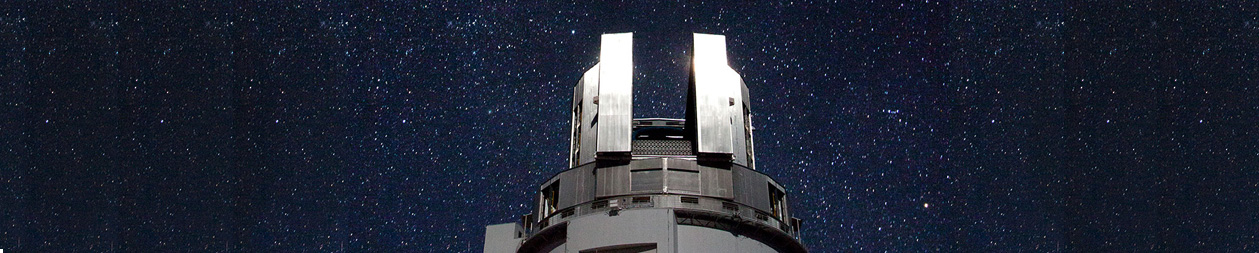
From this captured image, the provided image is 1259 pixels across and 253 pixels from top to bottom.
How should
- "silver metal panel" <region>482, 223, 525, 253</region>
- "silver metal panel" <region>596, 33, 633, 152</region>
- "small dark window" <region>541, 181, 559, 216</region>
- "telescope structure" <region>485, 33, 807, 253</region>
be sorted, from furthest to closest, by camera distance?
"silver metal panel" <region>482, 223, 525, 253</region>
"small dark window" <region>541, 181, 559, 216</region>
"silver metal panel" <region>596, 33, 633, 152</region>
"telescope structure" <region>485, 33, 807, 253</region>

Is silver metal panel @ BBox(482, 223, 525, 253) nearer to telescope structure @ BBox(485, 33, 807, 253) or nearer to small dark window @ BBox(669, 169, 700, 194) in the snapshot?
telescope structure @ BBox(485, 33, 807, 253)

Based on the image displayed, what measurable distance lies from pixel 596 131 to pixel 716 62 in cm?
624

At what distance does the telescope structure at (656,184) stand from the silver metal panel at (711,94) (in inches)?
1.7

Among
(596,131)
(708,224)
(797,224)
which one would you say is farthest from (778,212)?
(596,131)

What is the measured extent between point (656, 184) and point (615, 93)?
186 inches

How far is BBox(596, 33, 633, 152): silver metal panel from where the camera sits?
150ft

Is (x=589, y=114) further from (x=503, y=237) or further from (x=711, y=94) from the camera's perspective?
(x=503, y=237)

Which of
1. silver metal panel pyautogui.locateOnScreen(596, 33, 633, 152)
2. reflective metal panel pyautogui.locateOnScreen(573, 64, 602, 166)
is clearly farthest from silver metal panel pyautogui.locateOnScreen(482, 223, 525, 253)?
silver metal panel pyautogui.locateOnScreen(596, 33, 633, 152)

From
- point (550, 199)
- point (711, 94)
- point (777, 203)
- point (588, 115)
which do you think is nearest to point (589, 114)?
point (588, 115)

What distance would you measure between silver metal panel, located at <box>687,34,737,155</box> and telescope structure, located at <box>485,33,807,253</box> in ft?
0.14

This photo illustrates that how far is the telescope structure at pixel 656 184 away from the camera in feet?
140

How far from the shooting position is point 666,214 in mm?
42000

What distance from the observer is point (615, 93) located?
155ft

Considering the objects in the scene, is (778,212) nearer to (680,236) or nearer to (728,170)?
(728,170)
